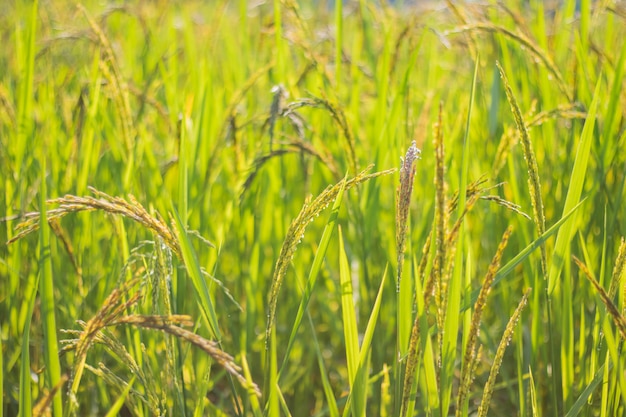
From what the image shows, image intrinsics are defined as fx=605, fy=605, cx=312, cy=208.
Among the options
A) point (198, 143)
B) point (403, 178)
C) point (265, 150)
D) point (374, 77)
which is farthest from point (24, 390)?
point (374, 77)

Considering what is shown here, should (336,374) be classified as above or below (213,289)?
below

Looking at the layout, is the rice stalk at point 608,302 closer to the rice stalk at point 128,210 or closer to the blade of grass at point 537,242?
the blade of grass at point 537,242

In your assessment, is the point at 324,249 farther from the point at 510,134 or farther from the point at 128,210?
the point at 510,134

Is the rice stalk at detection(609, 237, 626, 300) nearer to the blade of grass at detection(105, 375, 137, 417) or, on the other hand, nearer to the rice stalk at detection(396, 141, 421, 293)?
the rice stalk at detection(396, 141, 421, 293)

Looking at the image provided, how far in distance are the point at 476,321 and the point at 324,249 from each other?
0.28 m

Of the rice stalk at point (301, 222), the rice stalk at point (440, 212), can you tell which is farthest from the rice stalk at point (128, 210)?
the rice stalk at point (440, 212)

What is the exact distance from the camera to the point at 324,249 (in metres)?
1.00

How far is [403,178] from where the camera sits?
2.66ft

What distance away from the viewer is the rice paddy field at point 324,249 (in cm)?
94

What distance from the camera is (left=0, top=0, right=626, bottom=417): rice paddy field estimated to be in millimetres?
942

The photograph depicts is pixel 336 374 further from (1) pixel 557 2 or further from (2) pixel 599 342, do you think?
(1) pixel 557 2

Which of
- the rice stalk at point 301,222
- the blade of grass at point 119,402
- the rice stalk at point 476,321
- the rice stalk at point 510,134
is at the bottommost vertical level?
the blade of grass at point 119,402

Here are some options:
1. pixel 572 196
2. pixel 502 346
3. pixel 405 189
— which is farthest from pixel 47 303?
pixel 572 196

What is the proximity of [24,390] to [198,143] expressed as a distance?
80 cm
